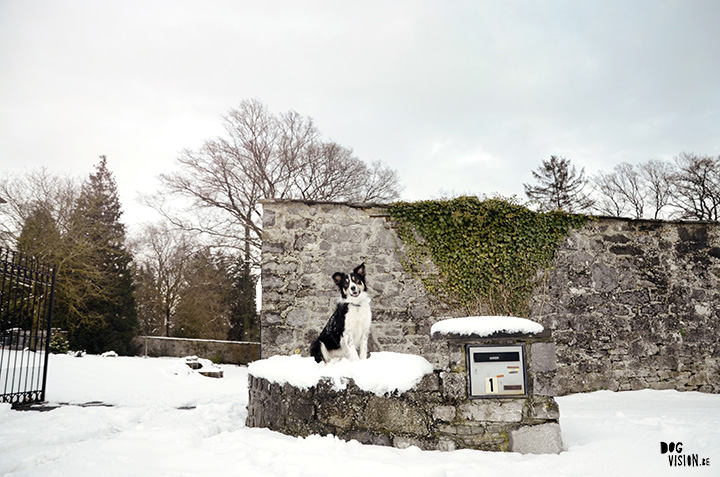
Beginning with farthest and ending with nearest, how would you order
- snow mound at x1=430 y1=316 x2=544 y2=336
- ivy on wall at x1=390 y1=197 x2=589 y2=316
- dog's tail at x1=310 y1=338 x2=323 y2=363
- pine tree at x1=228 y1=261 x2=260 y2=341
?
1. pine tree at x1=228 y1=261 x2=260 y2=341
2. ivy on wall at x1=390 y1=197 x2=589 y2=316
3. dog's tail at x1=310 y1=338 x2=323 y2=363
4. snow mound at x1=430 y1=316 x2=544 y2=336

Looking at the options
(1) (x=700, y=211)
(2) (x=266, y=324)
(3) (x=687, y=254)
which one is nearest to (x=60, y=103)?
(2) (x=266, y=324)

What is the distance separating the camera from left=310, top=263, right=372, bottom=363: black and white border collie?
3979mm

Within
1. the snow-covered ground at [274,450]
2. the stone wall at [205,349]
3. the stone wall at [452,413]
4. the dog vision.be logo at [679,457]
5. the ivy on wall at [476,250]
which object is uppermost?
the ivy on wall at [476,250]

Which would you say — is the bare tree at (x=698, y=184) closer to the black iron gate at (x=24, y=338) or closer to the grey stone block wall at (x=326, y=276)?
the grey stone block wall at (x=326, y=276)

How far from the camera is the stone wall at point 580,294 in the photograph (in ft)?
21.9

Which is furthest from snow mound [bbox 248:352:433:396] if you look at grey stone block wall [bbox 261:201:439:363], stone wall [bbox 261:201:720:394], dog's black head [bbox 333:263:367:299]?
stone wall [bbox 261:201:720:394]

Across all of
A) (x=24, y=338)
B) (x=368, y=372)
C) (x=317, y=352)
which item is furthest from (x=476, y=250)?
(x=24, y=338)

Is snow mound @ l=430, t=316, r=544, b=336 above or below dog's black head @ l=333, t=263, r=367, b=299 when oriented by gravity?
below

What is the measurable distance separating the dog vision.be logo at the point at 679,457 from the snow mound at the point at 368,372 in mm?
1721

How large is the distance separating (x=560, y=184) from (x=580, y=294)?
53.9ft

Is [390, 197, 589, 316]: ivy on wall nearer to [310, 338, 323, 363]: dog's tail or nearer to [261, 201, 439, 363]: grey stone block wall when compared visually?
[261, 201, 439, 363]: grey stone block wall

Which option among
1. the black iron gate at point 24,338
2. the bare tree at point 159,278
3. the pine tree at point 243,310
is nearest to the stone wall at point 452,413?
the black iron gate at point 24,338

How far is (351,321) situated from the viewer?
13.1ft

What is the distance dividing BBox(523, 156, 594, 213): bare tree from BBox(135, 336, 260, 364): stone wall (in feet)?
49.6
